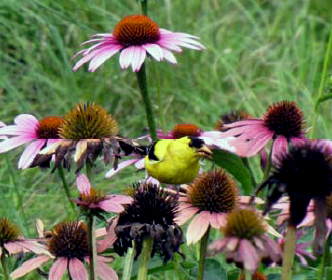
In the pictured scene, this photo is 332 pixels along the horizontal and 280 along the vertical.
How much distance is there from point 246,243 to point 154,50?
941 mm

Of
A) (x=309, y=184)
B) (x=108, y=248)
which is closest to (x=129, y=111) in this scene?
(x=108, y=248)

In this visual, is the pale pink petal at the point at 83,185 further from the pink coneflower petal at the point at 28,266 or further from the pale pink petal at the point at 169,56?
the pale pink petal at the point at 169,56

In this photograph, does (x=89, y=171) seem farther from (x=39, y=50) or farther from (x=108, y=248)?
(x=39, y=50)

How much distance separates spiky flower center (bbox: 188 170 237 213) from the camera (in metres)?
1.36

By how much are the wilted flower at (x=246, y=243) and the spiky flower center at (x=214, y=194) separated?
393 mm

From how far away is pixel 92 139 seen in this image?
1.33 m

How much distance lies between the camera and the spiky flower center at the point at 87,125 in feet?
4.50

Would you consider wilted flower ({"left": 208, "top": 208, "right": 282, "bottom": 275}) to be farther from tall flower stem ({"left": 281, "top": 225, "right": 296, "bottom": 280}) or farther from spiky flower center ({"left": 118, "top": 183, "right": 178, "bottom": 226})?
spiky flower center ({"left": 118, "top": 183, "right": 178, "bottom": 226})

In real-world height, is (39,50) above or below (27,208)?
above

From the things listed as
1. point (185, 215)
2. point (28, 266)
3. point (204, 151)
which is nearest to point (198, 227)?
point (185, 215)

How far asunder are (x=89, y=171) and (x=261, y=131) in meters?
0.46

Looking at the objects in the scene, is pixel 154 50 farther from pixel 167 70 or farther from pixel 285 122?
pixel 167 70

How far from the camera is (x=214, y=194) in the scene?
53.1 inches

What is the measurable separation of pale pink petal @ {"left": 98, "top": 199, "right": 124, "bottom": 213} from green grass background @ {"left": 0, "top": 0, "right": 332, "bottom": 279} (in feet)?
5.36
